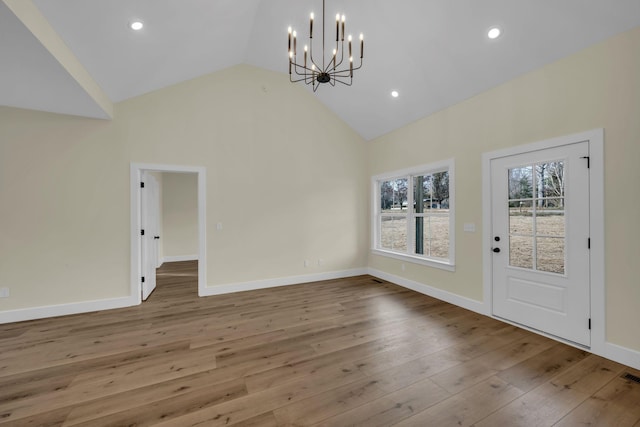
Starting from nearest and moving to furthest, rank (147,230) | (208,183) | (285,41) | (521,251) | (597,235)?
(597,235), (521,251), (285,41), (147,230), (208,183)

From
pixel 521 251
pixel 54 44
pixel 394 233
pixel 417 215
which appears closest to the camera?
pixel 54 44

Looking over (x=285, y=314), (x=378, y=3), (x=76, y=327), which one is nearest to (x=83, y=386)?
(x=76, y=327)

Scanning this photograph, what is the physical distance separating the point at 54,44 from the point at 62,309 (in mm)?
3178

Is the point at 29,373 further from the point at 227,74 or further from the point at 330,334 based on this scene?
the point at 227,74

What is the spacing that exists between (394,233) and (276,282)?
2.49 m

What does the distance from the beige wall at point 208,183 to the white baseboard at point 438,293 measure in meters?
0.86

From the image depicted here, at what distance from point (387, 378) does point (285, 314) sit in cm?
169

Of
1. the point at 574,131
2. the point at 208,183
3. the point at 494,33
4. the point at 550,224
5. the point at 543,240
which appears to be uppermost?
the point at 494,33

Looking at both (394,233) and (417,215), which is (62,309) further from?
(417,215)

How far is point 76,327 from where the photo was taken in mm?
3068

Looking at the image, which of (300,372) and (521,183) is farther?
(521,183)

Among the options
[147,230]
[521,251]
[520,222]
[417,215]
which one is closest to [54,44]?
[147,230]

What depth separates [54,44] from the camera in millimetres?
2270

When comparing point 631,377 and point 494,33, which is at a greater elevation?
point 494,33
